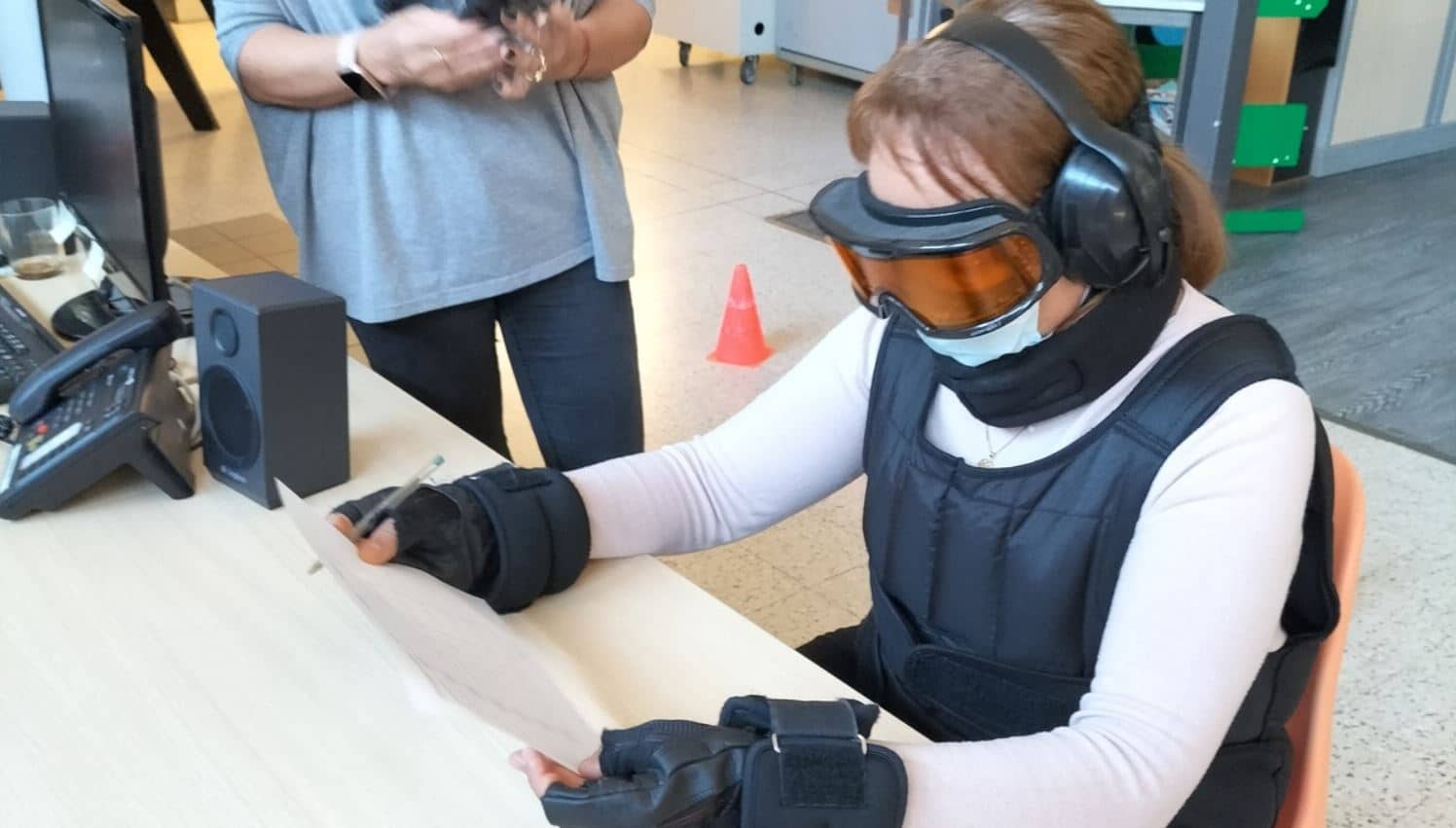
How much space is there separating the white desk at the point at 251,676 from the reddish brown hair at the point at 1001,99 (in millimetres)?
409

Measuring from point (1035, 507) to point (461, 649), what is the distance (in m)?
0.45

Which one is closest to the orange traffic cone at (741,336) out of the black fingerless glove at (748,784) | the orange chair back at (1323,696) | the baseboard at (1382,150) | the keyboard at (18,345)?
the keyboard at (18,345)

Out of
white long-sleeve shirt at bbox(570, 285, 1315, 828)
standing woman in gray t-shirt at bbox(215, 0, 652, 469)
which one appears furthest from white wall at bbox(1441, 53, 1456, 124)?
white long-sleeve shirt at bbox(570, 285, 1315, 828)

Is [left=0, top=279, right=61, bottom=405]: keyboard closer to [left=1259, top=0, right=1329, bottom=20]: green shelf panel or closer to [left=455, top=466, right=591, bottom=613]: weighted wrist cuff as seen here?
[left=455, top=466, right=591, bottom=613]: weighted wrist cuff

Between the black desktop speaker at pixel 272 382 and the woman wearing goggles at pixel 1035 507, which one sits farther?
the black desktop speaker at pixel 272 382

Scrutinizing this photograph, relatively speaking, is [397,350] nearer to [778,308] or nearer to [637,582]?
[637,582]

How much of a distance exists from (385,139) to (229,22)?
209 mm

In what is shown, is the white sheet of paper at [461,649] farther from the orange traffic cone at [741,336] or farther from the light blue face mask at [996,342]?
the orange traffic cone at [741,336]

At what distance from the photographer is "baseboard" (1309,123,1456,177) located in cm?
465

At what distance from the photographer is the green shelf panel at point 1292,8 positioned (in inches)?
153

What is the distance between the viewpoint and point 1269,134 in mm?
4227

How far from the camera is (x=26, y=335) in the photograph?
1587 millimetres

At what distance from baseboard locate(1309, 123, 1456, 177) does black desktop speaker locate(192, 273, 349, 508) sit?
4317 mm

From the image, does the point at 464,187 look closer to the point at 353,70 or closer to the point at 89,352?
the point at 353,70
